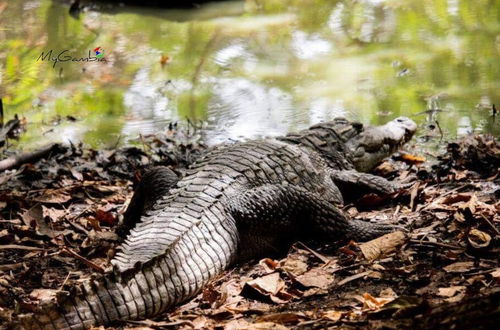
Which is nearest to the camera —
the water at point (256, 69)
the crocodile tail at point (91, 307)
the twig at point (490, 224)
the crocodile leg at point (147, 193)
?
the crocodile tail at point (91, 307)

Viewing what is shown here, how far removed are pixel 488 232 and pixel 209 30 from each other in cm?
860

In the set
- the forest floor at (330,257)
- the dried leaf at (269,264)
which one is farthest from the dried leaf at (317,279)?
the dried leaf at (269,264)

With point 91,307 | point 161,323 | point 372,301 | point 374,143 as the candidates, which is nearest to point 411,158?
point 374,143

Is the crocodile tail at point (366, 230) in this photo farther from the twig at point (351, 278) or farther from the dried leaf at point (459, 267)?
the dried leaf at point (459, 267)

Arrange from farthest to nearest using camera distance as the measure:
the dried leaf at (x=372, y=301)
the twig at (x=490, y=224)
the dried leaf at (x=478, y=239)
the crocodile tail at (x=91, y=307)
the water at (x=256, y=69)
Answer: the water at (x=256, y=69), the twig at (x=490, y=224), the dried leaf at (x=478, y=239), the dried leaf at (x=372, y=301), the crocodile tail at (x=91, y=307)

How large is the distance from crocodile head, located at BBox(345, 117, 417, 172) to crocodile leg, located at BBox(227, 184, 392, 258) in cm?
173

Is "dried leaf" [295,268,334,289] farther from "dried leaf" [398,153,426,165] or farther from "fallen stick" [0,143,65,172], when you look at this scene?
"fallen stick" [0,143,65,172]

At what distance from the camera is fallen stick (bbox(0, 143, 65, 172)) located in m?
5.91

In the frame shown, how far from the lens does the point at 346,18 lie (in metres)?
11.4

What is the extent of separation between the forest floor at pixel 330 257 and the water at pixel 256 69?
1314 millimetres

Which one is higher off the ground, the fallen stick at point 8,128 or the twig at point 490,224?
the twig at point 490,224

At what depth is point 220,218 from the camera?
3.88 meters

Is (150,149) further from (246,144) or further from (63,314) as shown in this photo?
(63,314)

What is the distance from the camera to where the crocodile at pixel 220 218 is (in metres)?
2.91
